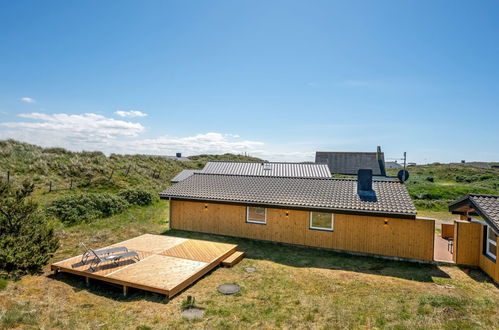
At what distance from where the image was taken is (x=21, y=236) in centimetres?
853

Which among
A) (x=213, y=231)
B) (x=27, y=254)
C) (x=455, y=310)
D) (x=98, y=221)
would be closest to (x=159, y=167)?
(x=98, y=221)

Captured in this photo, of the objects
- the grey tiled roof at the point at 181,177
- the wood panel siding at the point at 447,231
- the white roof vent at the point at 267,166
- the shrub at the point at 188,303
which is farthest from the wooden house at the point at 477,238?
the grey tiled roof at the point at 181,177

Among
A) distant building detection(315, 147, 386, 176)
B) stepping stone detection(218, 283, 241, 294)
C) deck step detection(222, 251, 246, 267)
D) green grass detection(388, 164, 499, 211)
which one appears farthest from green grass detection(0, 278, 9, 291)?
distant building detection(315, 147, 386, 176)

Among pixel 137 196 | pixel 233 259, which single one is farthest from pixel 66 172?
pixel 233 259

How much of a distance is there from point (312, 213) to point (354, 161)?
829 inches

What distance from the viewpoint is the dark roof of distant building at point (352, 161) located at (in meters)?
29.0

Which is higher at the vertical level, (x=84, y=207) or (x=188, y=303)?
(x=84, y=207)

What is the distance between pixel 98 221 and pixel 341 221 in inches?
494

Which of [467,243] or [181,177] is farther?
[181,177]

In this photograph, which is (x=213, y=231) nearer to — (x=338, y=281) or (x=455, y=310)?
(x=338, y=281)

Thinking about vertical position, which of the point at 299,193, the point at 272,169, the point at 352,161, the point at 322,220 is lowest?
the point at 322,220

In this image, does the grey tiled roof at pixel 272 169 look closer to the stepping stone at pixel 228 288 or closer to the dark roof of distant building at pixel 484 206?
the dark roof of distant building at pixel 484 206

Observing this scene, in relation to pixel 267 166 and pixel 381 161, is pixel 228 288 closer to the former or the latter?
pixel 267 166

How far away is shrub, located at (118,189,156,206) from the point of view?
18.1 metres
